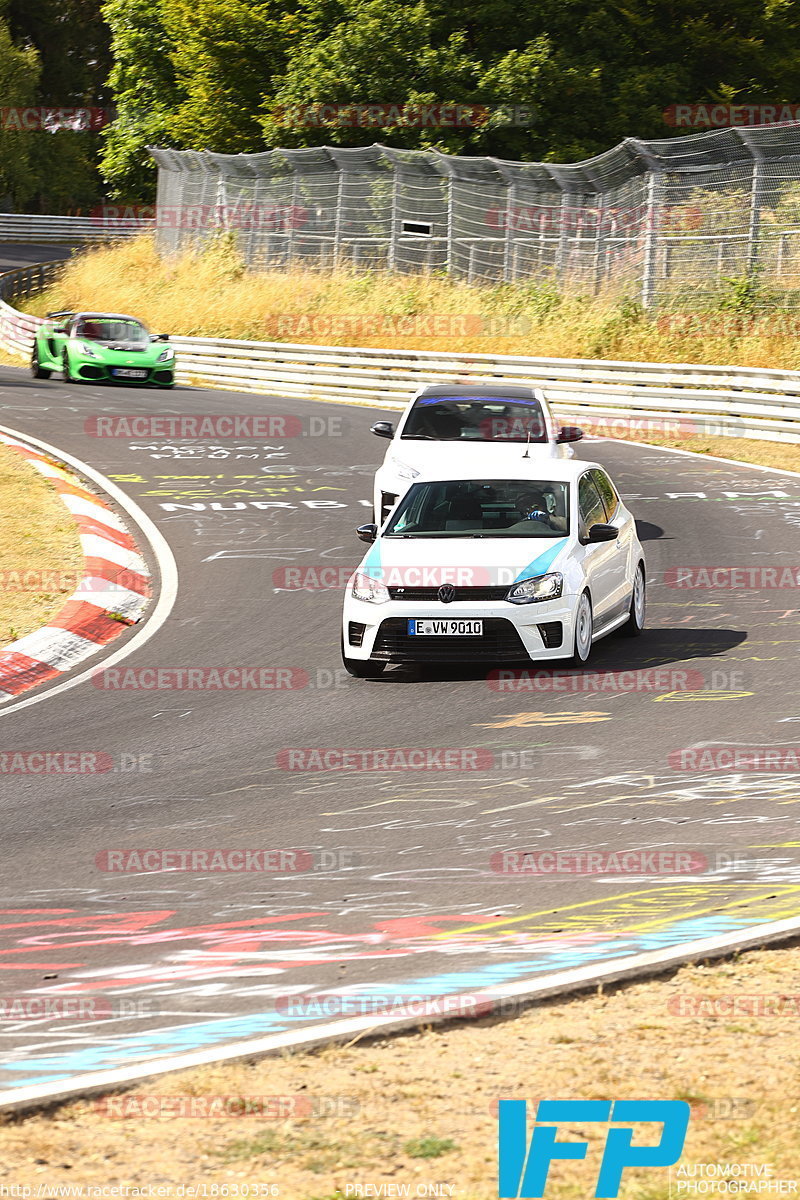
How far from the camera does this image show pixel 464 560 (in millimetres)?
11734

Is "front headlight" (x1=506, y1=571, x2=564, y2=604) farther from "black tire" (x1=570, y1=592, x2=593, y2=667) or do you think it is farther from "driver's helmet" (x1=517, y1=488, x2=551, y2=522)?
"driver's helmet" (x1=517, y1=488, x2=551, y2=522)

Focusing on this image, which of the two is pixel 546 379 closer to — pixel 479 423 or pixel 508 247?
pixel 508 247

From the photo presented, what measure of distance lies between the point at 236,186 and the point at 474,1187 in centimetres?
4573

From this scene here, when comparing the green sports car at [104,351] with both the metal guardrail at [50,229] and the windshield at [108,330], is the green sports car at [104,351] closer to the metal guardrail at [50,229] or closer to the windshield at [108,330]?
the windshield at [108,330]

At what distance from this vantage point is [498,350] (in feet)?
117

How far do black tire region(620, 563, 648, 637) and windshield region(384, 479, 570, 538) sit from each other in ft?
3.31

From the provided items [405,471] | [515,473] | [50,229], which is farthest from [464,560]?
[50,229]

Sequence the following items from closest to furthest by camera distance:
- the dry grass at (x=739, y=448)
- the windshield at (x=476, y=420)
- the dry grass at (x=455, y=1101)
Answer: the dry grass at (x=455, y=1101) → the windshield at (x=476, y=420) → the dry grass at (x=739, y=448)

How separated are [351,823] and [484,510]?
4.83 meters

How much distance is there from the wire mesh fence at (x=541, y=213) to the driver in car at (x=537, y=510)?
18.7 metres

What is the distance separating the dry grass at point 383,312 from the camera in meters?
32.3

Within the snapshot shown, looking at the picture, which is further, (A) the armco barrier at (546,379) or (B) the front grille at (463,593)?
(A) the armco barrier at (546,379)

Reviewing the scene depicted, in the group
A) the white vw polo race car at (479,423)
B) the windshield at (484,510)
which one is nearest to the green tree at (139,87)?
the white vw polo race car at (479,423)

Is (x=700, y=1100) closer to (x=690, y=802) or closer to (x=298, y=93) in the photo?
(x=690, y=802)
